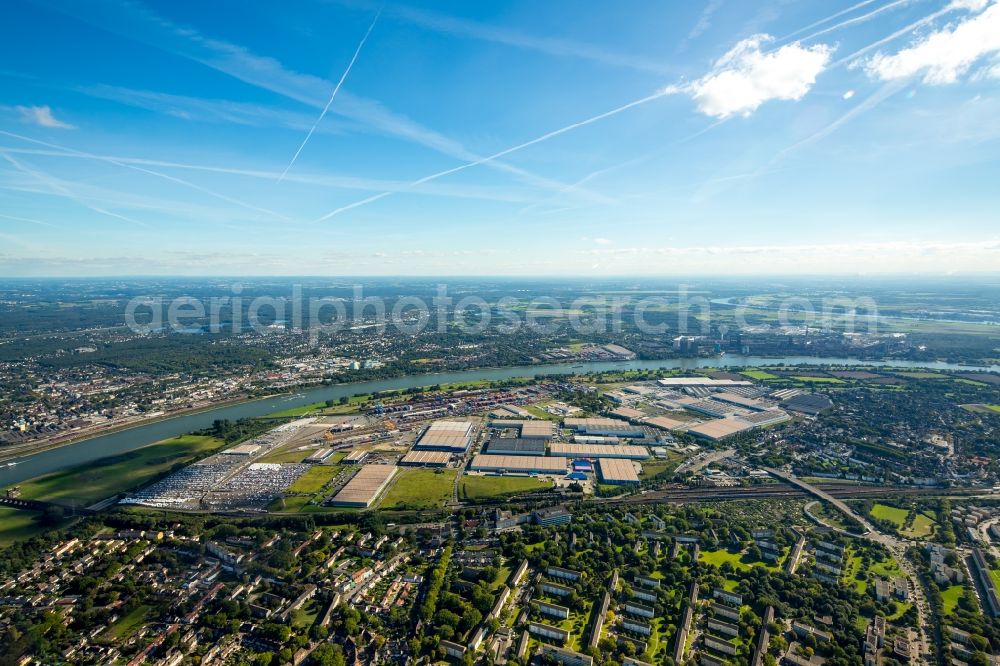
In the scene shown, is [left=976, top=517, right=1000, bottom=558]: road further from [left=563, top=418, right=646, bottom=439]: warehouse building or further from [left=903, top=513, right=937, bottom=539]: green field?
[left=563, top=418, right=646, bottom=439]: warehouse building

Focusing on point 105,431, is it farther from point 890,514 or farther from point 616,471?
point 890,514

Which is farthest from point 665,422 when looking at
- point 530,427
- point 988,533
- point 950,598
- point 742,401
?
point 950,598

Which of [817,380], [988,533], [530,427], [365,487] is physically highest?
[817,380]

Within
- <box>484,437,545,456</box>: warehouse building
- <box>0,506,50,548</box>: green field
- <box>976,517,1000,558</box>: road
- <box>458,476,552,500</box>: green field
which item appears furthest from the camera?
<box>484,437,545,456</box>: warehouse building

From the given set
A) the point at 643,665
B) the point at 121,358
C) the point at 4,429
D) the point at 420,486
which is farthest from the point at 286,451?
the point at 121,358

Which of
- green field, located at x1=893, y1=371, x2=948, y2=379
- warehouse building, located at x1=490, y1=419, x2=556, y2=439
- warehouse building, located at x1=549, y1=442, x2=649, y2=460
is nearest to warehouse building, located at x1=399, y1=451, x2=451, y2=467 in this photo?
warehouse building, located at x1=490, y1=419, x2=556, y2=439
